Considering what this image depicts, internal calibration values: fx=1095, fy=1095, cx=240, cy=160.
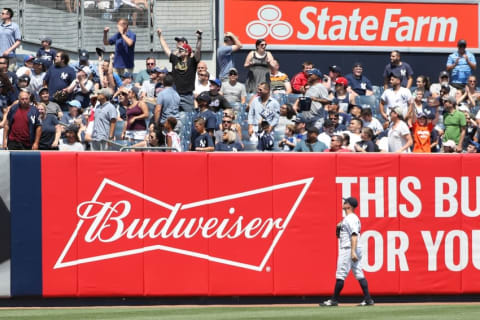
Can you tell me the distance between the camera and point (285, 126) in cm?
2161

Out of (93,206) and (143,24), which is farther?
(143,24)

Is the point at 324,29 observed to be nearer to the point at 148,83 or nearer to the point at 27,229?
the point at 148,83

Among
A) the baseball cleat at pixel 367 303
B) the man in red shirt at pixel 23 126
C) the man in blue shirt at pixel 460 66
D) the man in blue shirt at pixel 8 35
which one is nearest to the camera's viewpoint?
the baseball cleat at pixel 367 303

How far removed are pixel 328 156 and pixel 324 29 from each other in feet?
30.2

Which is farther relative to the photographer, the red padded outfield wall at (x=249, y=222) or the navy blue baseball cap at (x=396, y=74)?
the navy blue baseball cap at (x=396, y=74)

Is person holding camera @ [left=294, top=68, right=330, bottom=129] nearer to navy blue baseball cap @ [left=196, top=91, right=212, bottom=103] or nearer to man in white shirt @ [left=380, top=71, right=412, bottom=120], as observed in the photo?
man in white shirt @ [left=380, top=71, right=412, bottom=120]

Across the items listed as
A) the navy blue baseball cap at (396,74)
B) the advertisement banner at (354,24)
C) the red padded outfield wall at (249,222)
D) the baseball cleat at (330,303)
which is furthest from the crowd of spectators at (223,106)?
the baseball cleat at (330,303)

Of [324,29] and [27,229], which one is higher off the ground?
[324,29]

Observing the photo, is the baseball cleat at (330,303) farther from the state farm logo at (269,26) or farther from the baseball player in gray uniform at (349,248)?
the state farm logo at (269,26)

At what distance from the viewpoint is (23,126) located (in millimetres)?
18359

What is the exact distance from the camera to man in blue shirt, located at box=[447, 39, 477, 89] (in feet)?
79.8

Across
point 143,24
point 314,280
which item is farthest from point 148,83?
point 314,280

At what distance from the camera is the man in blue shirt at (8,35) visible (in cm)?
2356

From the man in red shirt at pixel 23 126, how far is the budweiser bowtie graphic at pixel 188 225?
7.55 feet
